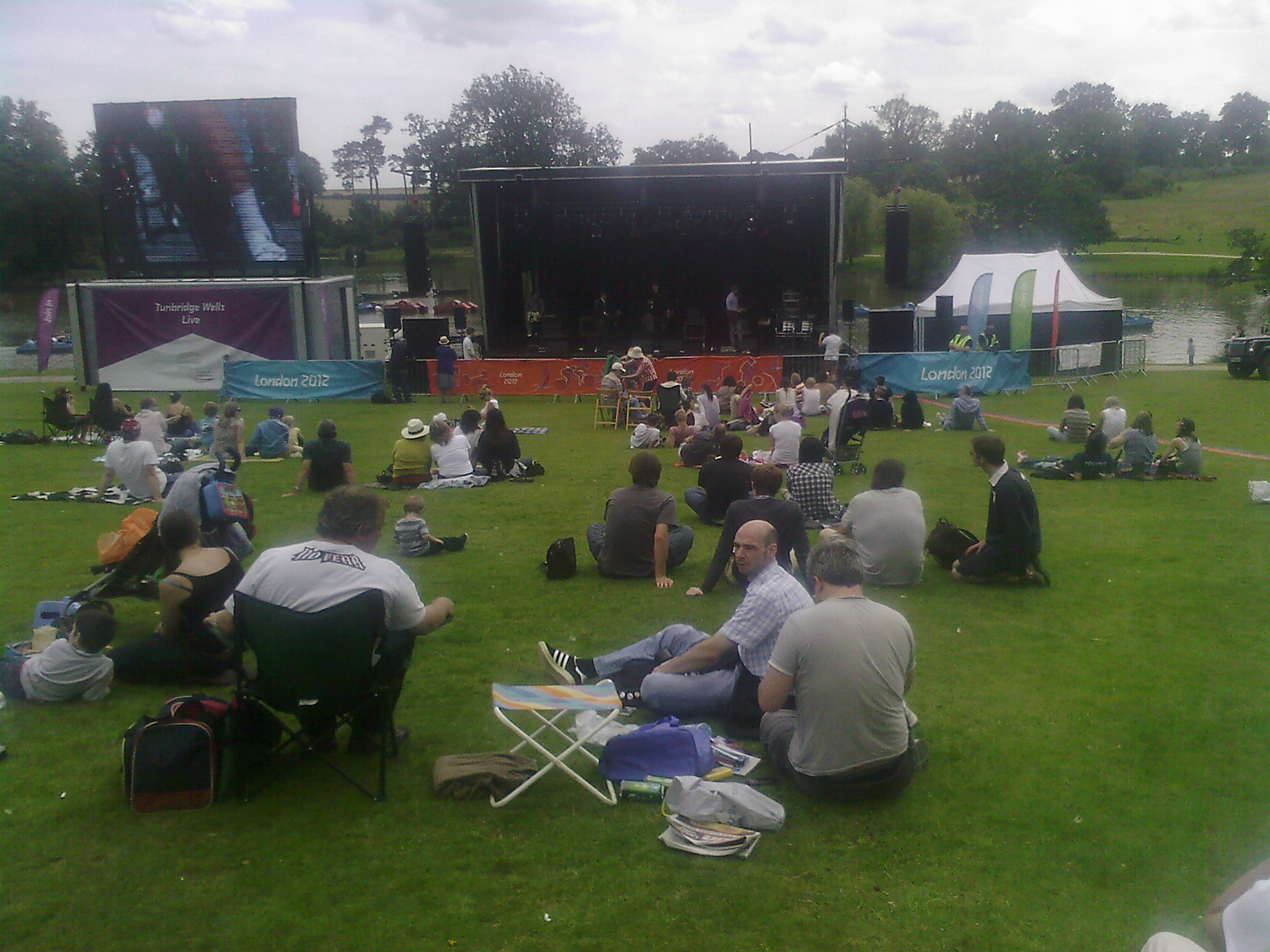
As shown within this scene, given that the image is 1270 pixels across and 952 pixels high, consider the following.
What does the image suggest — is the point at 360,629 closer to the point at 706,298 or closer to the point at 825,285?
the point at 825,285

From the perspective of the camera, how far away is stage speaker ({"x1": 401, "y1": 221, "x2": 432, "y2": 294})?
23.7 meters

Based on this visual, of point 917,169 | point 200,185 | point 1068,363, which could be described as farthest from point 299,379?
point 917,169

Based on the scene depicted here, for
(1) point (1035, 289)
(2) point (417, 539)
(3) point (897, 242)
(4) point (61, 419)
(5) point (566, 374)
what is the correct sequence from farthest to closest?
→ (1) point (1035, 289), (3) point (897, 242), (5) point (566, 374), (4) point (61, 419), (2) point (417, 539)

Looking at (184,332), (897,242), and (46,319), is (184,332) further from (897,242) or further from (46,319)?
(897,242)

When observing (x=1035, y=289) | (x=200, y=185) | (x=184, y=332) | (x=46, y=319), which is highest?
(x=200, y=185)

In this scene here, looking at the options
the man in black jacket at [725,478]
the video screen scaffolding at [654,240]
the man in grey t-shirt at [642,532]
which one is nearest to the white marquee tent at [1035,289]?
the video screen scaffolding at [654,240]

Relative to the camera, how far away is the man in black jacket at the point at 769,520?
6.82 m

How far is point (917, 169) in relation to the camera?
7825 cm

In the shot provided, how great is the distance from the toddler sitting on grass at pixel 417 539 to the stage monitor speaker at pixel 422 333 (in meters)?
14.2

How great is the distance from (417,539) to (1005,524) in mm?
4921

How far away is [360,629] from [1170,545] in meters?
7.72

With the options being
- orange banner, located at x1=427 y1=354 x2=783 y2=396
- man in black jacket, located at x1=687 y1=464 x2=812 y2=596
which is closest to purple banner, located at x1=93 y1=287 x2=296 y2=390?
orange banner, located at x1=427 y1=354 x2=783 y2=396

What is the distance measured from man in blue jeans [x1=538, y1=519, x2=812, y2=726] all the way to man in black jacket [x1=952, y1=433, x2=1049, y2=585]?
313cm

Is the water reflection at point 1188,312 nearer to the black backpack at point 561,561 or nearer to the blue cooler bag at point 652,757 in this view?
the black backpack at point 561,561
